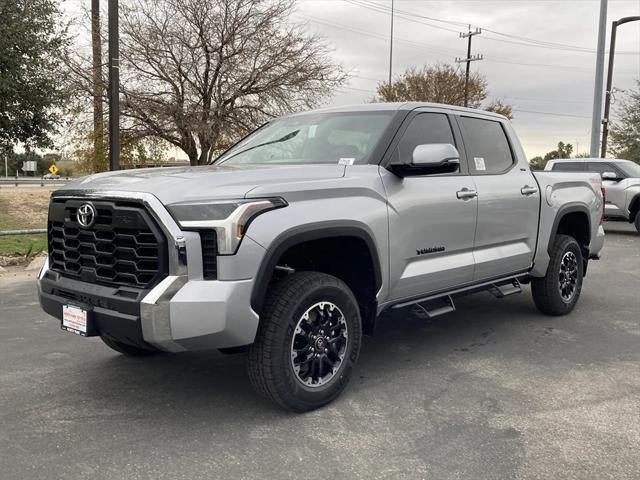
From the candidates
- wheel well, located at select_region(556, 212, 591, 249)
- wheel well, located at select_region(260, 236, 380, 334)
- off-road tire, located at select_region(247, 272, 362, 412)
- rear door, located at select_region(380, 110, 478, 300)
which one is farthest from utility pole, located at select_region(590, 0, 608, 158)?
off-road tire, located at select_region(247, 272, 362, 412)

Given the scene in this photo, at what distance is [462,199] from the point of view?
4.50 m

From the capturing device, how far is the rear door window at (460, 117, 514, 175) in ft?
16.1

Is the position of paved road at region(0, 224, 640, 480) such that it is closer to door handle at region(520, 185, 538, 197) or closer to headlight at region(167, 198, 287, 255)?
headlight at region(167, 198, 287, 255)

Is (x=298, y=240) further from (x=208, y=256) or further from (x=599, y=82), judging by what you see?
(x=599, y=82)

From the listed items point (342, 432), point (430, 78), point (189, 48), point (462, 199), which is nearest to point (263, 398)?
point (342, 432)

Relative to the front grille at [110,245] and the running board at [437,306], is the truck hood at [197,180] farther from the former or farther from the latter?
the running board at [437,306]

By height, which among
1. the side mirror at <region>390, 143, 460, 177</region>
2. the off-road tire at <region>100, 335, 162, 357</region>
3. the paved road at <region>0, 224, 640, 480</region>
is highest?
the side mirror at <region>390, 143, 460, 177</region>

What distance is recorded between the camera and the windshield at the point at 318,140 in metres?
4.19

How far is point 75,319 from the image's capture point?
11.2 ft

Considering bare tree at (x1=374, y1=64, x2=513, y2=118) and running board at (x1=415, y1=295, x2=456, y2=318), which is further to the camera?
bare tree at (x1=374, y1=64, x2=513, y2=118)

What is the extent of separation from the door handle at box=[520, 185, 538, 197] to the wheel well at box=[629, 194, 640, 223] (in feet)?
34.0

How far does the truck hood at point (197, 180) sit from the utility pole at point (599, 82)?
17.9 meters

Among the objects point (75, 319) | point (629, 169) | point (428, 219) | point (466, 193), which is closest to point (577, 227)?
point (466, 193)

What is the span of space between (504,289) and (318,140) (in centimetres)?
215
